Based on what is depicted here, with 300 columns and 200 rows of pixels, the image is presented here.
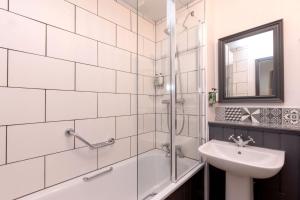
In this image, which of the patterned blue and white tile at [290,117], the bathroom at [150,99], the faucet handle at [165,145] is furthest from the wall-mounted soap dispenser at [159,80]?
the patterned blue and white tile at [290,117]

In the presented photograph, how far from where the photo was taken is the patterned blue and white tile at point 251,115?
150cm

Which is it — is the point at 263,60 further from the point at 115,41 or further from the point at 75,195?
the point at 75,195

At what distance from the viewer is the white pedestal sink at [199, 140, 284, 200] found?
103 cm

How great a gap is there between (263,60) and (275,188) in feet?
3.48

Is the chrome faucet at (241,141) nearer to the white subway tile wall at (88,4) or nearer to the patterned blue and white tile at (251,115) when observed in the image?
the patterned blue and white tile at (251,115)

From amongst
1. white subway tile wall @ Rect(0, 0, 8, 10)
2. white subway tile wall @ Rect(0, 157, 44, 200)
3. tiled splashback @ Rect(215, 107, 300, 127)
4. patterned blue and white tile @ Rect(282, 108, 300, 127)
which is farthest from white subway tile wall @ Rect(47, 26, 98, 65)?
patterned blue and white tile @ Rect(282, 108, 300, 127)

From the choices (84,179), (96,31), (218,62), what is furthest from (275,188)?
(96,31)

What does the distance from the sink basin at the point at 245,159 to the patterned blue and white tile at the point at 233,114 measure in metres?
0.26

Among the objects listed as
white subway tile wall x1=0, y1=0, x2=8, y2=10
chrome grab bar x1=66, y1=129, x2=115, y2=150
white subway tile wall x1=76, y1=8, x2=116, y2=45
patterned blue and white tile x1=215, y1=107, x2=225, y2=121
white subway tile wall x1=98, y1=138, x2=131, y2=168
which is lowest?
white subway tile wall x1=98, y1=138, x2=131, y2=168

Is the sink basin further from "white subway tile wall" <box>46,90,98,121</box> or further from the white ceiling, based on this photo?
the white ceiling

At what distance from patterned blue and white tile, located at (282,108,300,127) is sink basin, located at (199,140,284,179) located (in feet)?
0.85

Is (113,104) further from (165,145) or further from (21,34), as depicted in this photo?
(21,34)

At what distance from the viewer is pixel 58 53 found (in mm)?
1241

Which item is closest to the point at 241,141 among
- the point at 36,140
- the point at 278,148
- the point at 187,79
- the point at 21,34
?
the point at 278,148
